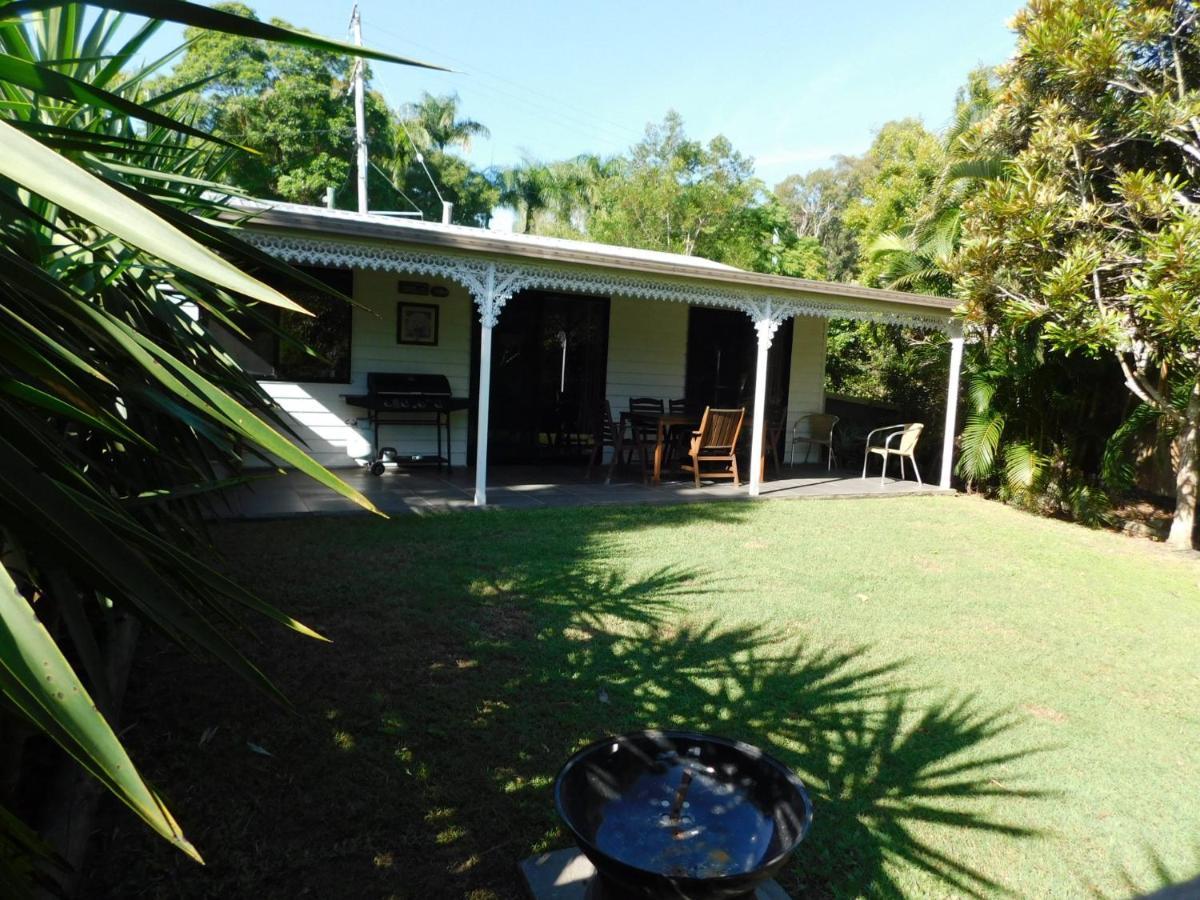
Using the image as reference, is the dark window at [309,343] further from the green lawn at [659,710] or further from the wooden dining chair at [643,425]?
the wooden dining chair at [643,425]

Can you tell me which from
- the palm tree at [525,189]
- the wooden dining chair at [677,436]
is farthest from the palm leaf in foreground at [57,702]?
the palm tree at [525,189]

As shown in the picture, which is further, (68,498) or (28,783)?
(28,783)

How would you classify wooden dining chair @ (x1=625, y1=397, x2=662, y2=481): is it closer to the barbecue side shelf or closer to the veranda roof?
the veranda roof

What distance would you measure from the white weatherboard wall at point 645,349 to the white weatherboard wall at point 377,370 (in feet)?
7.03

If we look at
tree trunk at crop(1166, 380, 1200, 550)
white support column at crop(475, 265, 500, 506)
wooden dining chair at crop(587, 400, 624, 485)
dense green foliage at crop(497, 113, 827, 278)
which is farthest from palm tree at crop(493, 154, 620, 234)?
tree trunk at crop(1166, 380, 1200, 550)

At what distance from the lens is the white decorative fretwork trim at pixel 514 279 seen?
7.17 m

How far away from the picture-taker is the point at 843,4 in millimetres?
15656

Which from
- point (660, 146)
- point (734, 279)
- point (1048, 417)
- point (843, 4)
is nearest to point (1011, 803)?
point (734, 279)

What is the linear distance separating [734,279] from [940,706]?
6.01 m

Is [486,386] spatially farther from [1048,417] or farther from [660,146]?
[660,146]

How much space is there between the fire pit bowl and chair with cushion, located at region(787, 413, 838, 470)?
1046 cm

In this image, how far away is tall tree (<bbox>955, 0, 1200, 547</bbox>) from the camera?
764 cm

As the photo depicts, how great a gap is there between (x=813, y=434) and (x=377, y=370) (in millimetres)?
6758

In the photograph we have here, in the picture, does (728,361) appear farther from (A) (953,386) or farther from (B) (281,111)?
(B) (281,111)
